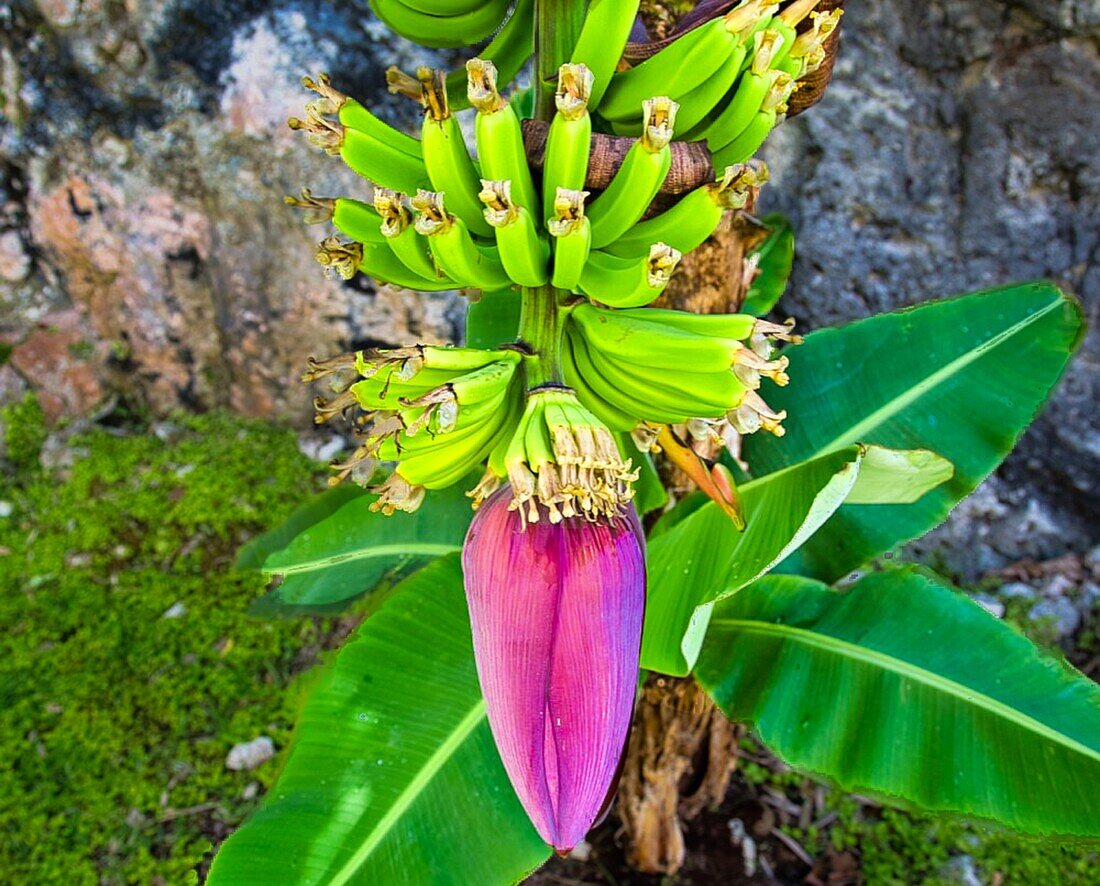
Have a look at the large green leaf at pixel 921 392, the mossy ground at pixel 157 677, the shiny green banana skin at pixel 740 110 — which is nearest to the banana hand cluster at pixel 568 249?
the shiny green banana skin at pixel 740 110

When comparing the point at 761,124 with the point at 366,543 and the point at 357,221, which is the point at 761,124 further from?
the point at 366,543

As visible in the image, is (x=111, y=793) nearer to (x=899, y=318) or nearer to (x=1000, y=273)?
(x=899, y=318)

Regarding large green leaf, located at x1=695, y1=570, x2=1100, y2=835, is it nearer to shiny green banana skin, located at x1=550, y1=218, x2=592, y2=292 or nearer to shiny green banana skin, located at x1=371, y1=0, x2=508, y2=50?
shiny green banana skin, located at x1=550, y1=218, x2=592, y2=292

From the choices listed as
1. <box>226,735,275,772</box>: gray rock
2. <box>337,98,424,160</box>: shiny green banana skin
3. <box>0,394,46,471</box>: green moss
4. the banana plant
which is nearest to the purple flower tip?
the banana plant

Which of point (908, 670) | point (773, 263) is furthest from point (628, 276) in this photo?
point (773, 263)

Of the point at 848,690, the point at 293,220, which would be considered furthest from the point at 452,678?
the point at 293,220
